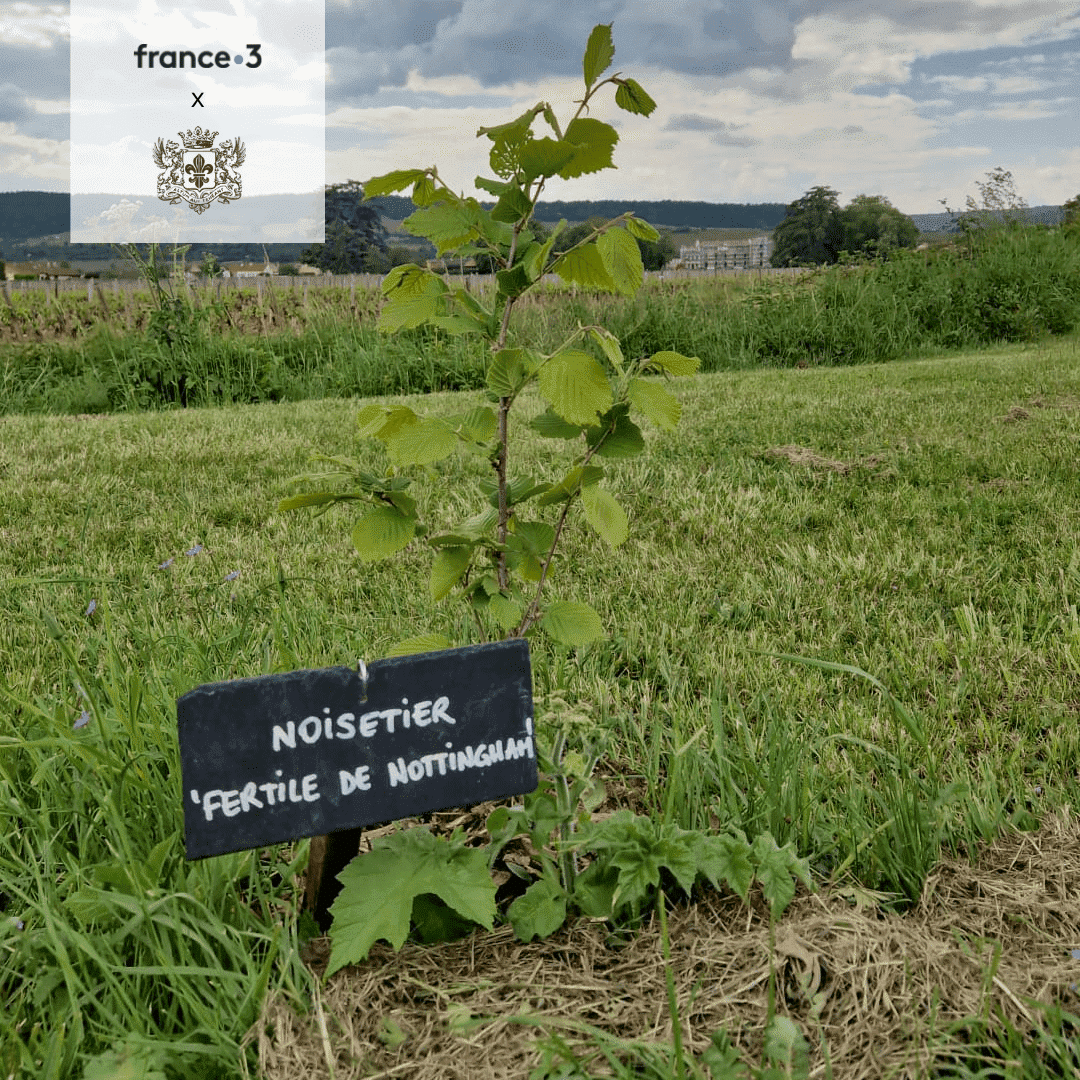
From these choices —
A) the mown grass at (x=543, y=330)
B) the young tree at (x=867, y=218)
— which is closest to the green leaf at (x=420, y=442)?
the mown grass at (x=543, y=330)

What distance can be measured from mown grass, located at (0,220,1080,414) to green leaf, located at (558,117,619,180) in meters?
5.38

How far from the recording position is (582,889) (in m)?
1.39

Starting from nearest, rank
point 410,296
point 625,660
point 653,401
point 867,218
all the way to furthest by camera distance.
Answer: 1. point 653,401
2. point 410,296
3. point 625,660
4. point 867,218

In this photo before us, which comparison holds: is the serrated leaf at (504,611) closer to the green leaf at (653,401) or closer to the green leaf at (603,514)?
the green leaf at (603,514)

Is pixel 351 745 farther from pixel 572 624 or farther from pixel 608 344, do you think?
pixel 608 344

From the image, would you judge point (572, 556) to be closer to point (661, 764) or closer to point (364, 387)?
point (661, 764)

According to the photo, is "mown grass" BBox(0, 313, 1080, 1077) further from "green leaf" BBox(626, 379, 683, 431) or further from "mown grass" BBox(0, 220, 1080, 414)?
"mown grass" BBox(0, 220, 1080, 414)

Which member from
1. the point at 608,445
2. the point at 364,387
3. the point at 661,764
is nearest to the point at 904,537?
the point at 661,764

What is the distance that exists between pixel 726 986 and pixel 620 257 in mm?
987

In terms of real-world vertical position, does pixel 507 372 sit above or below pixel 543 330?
below

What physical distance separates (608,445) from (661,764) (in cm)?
73

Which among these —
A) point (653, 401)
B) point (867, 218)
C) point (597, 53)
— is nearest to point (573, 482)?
point (653, 401)

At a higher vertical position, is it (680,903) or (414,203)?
(414,203)

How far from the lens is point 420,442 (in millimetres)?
1333
